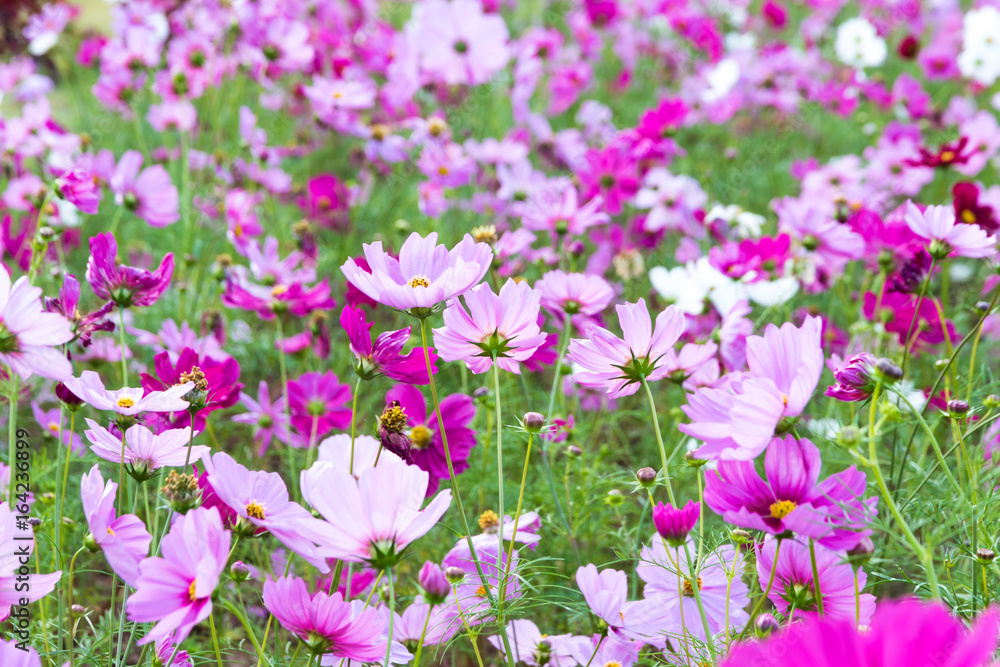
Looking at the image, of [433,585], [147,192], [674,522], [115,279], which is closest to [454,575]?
[433,585]

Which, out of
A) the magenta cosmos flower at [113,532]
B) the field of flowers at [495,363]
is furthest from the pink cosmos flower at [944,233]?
the magenta cosmos flower at [113,532]

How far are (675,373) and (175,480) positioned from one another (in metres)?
0.52

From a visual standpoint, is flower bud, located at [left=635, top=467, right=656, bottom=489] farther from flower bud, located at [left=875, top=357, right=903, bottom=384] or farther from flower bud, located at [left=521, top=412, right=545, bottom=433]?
flower bud, located at [left=875, top=357, right=903, bottom=384]

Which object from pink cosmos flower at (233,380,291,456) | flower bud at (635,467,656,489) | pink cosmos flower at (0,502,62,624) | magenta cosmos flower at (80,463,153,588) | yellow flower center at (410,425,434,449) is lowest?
pink cosmos flower at (233,380,291,456)

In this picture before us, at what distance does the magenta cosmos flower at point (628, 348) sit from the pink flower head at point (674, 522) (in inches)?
4.4

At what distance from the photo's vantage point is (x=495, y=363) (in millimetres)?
662

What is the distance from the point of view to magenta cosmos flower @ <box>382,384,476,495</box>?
85 cm

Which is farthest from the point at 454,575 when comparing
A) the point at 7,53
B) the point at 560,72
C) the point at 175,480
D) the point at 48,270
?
the point at 7,53

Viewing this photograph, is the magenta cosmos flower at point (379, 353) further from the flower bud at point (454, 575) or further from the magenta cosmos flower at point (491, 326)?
the flower bud at point (454, 575)

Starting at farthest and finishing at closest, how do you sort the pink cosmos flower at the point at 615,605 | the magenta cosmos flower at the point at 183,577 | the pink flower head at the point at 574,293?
the pink flower head at the point at 574,293
the pink cosmos flower at the point at 615,605
the magenta cosmos flower at the point at 183,577

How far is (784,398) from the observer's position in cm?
55

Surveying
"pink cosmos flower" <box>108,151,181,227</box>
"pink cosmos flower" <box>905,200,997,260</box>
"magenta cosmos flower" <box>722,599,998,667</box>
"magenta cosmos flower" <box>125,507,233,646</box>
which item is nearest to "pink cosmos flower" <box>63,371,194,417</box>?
"magenta cosmos flower" <box>125,507,233,646</box>

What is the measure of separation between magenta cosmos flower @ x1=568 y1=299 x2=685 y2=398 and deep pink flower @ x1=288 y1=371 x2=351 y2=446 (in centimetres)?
43

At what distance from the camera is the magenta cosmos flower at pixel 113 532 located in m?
0.58
